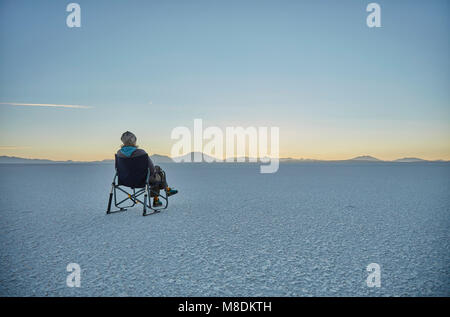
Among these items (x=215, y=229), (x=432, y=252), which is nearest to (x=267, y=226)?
(x=215, y=229)

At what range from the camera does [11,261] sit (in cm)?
350

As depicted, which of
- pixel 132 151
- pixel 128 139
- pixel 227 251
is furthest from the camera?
pixel 128 139

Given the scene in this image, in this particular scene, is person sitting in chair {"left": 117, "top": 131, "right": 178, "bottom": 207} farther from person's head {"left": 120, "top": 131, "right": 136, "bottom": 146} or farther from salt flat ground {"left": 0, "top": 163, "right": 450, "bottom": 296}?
salt flat ground {"left": 0, "top": 163, "right": 450, "bottom": 296}

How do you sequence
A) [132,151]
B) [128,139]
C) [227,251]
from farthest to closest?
[128,139] < [132,151] < [227,251]

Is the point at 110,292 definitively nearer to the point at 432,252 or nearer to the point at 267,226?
the point at 267,226

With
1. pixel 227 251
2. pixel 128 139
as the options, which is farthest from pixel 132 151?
pixel 227 251

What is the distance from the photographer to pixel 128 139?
20.1 feet

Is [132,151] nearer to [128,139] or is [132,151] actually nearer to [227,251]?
[128,139]

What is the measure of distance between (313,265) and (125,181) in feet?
13.2

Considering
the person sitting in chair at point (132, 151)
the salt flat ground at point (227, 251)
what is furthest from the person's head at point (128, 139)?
the salt flat ground at point (227, 251)

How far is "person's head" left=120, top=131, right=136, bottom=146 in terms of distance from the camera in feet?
20.1

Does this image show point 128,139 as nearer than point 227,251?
No

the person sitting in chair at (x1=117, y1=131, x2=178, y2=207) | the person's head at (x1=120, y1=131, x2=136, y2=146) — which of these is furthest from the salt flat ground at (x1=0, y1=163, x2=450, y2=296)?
the person's head at (x1=120, y1=131, x2=136, y2=146)
